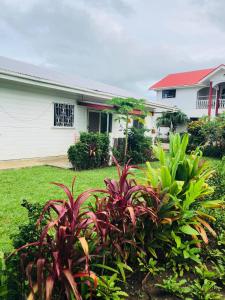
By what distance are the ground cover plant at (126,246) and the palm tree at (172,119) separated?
24519mm

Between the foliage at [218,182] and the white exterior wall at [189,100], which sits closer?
the foliage at [218,182]

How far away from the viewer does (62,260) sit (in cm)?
185

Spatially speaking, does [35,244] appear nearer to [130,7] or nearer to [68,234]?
[68,234]

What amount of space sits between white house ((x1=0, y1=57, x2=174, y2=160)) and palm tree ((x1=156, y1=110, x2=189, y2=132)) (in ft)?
49.7

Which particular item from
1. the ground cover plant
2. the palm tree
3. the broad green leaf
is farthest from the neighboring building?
the broad green leaf

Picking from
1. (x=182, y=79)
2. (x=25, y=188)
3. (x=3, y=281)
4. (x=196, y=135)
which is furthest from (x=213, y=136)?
(x=182, y=79)

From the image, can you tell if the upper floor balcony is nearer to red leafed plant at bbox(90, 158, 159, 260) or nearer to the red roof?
the red roof

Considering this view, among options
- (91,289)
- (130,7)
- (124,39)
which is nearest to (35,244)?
(91,289)

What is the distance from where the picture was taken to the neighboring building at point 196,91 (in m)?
26.0

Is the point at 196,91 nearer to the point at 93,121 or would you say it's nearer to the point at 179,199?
the point at 93,121

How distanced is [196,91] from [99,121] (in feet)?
59.9

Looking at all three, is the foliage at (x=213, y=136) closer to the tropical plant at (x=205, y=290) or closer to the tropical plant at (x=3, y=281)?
the tropical plant at (x=205, y=290)

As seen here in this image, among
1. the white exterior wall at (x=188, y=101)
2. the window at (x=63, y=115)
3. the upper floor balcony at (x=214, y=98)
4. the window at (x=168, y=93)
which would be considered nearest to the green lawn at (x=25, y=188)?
the window at (x=63, y=115)

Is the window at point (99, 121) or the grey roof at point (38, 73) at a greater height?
the grey roof at point (38, 73)
